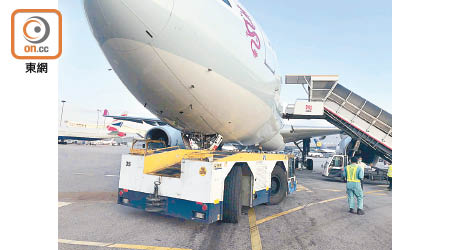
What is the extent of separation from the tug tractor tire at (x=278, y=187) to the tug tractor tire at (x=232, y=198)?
8.05 ft

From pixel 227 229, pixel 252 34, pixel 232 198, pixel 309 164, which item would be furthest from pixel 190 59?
pixel 309 164

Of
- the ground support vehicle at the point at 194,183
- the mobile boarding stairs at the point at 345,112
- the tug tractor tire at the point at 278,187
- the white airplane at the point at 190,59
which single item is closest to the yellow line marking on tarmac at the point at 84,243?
the ground support vehicle at the point at 194,183

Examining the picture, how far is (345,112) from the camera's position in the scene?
14141mm

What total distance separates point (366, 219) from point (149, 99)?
19.0 feet

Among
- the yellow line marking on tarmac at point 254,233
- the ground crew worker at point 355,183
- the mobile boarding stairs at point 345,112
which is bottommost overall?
the yellow line marking on tarmac at point 254,233

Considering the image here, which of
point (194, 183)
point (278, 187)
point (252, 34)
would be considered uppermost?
point (252, 34)

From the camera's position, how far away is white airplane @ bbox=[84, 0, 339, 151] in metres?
3.71

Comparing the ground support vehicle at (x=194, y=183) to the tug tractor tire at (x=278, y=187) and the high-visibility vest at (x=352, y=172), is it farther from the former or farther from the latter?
the high-visibility vest at (x=352, y=172)

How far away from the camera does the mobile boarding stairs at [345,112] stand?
1341 centimetres

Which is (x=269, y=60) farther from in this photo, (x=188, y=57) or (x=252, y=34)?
(x=188, y=57)

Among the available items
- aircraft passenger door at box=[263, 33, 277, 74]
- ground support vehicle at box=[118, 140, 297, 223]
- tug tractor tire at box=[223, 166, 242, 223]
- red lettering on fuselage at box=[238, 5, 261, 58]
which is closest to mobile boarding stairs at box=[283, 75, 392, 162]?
aircraft passenger door at box=[263, 33, 277, 74]

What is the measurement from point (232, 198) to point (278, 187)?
2.89 m

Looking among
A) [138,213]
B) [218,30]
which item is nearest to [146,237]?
[138,213]

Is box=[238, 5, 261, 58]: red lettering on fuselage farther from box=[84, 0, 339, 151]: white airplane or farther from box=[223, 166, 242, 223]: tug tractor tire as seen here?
box=[223, 166, 242, 223]: tug tractor tire
